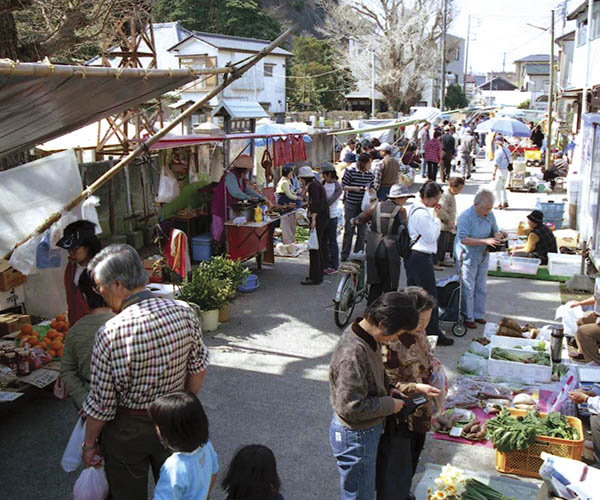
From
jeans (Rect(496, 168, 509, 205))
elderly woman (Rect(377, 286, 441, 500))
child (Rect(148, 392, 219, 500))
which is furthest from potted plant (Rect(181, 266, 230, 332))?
jeans (Rect(496, 168, 509, 205))

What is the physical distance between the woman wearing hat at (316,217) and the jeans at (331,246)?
1.27ft

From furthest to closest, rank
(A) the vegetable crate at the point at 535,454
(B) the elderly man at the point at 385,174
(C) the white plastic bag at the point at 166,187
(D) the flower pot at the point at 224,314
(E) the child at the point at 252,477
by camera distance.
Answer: (B) the elderly man at the point at 385,174 < (C) the white plastic bag at the point at 166,187 < (D) the flower pot at the point at 224,314 < (A) the vegetable crate at the point at 535,454 < (E) the child at the point at 252,477

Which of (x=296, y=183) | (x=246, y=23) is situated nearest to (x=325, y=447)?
(x=296, y=183)

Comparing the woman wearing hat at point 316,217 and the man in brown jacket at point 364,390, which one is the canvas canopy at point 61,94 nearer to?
the man in brown jacket at point 364,390

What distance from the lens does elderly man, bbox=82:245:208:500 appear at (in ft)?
9.98

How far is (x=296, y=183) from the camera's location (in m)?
14.8

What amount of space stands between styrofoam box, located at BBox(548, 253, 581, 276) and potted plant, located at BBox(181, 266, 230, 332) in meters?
5.79

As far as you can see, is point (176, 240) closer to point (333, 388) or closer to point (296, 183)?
point (333, 388)

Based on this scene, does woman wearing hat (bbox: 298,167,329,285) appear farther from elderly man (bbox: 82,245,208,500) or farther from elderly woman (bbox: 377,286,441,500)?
elderly man (bbox: 82,245,208,500)

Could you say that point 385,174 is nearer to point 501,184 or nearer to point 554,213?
point 554,213

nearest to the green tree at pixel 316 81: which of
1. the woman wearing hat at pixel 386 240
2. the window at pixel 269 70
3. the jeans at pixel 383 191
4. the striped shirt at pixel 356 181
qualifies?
the window at pixel 269 70

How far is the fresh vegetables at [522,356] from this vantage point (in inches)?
257

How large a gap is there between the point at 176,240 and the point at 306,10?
63815 mm

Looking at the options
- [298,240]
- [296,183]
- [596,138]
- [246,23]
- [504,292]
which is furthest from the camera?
[246,23]
